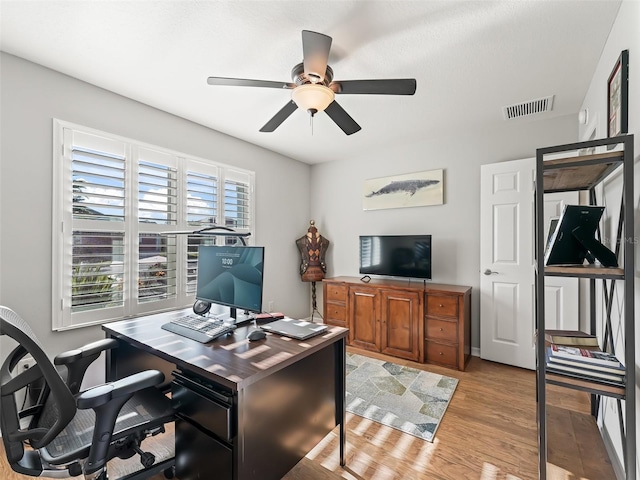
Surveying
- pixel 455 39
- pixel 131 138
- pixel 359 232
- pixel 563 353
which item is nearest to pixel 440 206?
pixel 359 232

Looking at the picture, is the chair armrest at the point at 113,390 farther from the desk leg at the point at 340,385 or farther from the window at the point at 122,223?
the window at the point at 122,223

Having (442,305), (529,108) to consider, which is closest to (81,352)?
(442,305)

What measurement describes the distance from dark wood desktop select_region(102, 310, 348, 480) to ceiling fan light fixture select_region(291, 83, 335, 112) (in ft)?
4.62

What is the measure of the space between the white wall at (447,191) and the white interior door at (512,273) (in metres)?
0.18

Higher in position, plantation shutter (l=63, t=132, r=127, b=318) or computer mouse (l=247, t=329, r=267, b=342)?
plantation shutter (l=63, t=132, r=127, b=318)

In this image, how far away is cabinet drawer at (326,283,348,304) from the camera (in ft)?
12.3

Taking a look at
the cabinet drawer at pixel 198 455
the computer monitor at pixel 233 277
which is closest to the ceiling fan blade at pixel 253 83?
the computer monitor at pixel 233 277

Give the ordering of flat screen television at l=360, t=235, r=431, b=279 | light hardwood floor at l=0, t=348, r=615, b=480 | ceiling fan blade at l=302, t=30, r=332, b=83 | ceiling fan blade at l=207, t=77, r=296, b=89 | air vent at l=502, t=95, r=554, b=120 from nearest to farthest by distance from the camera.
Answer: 1. ceiling fan blade at l=302, t=30, r=332, b=83
2. light hardwood floor at l=0, t=348, r=615, b=480
3. ceiling fan blade at l=207, t=77, r=296, b=89
4. air vent at l=502, t=95, r=554, b=120
5. flat screen television at l=360, t=235, r=431, b=279

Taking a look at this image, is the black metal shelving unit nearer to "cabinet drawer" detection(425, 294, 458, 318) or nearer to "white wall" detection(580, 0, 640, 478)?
"white wall" detection(580, 0, 640, 478)

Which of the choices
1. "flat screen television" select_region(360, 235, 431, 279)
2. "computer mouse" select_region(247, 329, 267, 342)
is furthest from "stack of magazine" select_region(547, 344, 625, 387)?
"flat screen television" select_region(360, 235, 431, 279)

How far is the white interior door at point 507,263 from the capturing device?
296 centimetres

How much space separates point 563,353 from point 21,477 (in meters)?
3.02

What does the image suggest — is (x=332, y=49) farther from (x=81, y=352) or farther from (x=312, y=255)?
(x=312, y=255)

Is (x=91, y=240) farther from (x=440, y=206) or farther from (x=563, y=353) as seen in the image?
(x=440, y=206)
